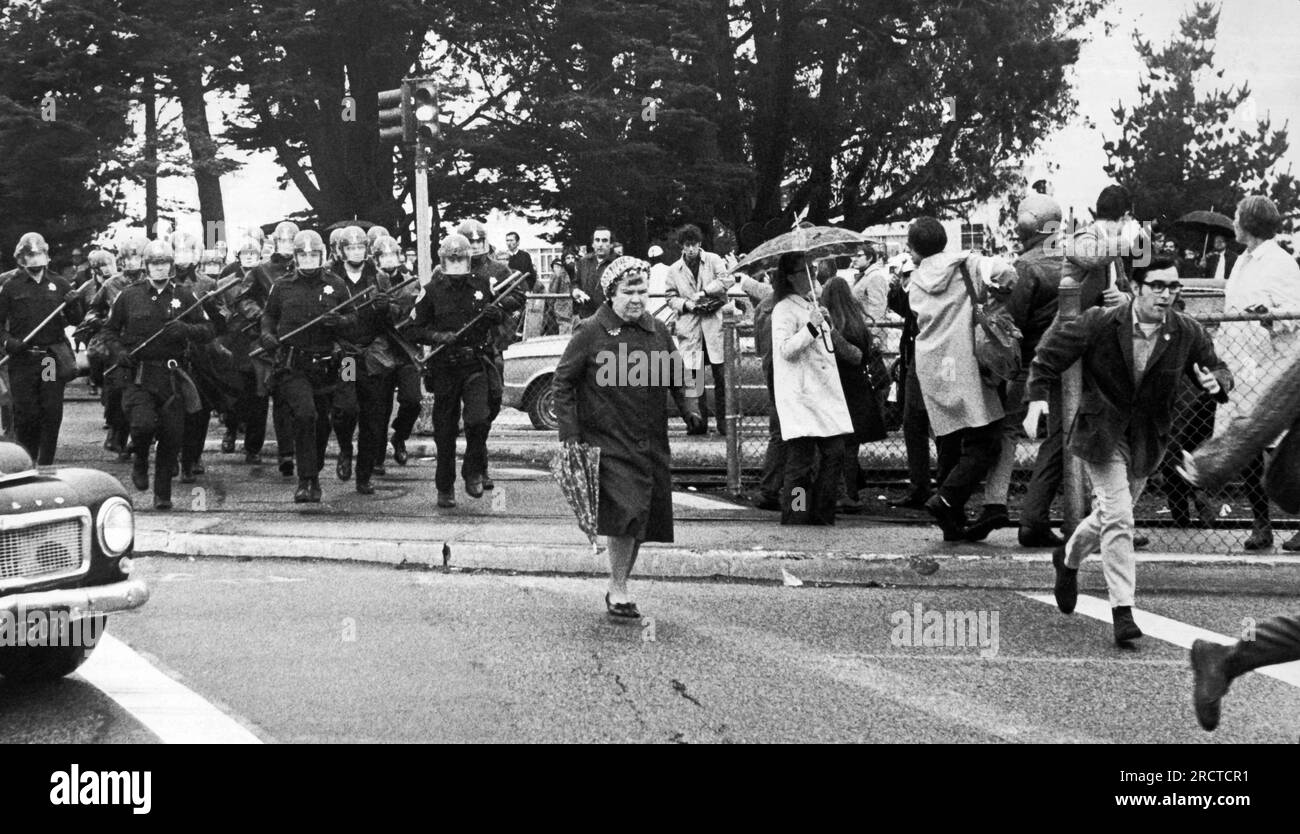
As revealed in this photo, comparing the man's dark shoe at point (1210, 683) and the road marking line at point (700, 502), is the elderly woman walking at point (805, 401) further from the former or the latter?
the man's dark shoe at point (1210, 683)

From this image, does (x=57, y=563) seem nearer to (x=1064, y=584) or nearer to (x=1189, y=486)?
(x=1064, y=584)

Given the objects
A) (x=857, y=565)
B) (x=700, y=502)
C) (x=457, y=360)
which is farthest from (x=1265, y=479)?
(x=457, y=360)

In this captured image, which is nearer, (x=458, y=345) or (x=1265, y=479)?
(x=1265, y=479)

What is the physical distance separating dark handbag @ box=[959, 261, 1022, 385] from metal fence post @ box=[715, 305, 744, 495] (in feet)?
7.55

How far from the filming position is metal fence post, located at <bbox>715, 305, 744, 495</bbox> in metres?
12.1

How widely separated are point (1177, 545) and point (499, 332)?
5.03 meters

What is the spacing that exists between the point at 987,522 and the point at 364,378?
4996 mm

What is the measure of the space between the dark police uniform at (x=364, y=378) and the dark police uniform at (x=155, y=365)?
1150 millimetres

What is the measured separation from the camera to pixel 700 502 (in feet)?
40.8

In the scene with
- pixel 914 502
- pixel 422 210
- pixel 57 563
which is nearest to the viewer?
pixel 57 563

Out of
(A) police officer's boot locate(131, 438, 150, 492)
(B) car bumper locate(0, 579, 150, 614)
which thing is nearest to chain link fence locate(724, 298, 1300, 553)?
(A) police officer's boot locate(131, 438, 150, 492)
